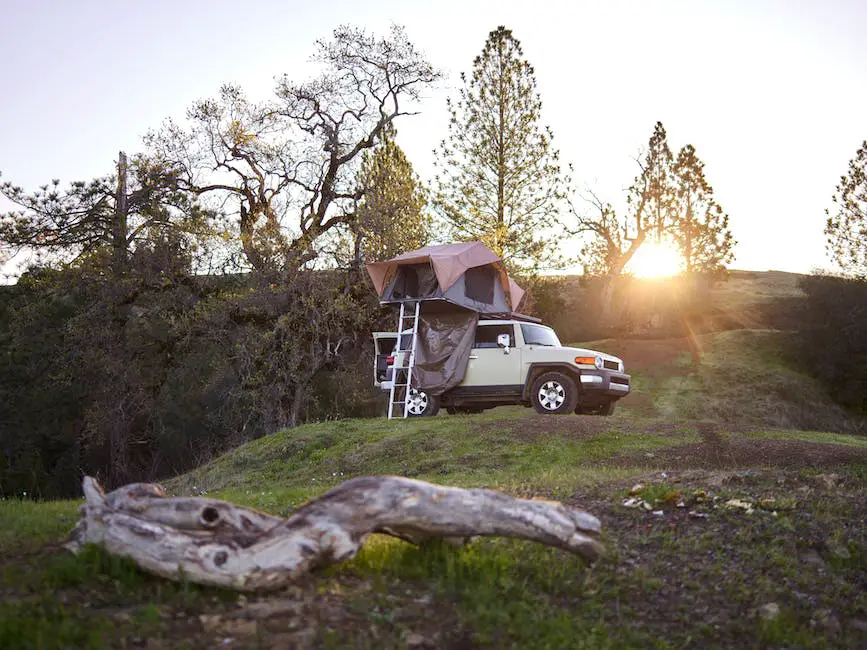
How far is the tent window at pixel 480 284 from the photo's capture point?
64.5 ft

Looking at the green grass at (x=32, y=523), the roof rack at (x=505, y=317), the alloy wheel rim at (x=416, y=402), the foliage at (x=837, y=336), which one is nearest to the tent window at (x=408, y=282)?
the roof rack at (x=505, y=317)

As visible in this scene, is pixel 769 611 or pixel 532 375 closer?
pixel 769 611

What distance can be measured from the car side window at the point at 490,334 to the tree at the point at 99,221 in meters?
10.2

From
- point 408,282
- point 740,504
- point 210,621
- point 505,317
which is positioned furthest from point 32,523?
point 408,282

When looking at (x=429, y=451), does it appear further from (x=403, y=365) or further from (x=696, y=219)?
(x=696, y=219)

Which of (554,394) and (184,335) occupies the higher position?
(184,335)

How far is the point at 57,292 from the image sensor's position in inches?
933

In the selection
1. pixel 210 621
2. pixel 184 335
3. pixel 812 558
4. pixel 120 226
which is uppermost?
pixel 120 226

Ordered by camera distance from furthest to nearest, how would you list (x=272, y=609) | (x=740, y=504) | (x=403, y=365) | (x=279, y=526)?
(x=403, y=365) < (x=740, y=504) < (x=279, y=526) < (x=272, y=609)

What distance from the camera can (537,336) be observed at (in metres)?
18.1

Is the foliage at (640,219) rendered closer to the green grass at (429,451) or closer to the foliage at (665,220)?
the foliage at (665,220)

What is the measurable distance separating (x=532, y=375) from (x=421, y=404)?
10.0 ft

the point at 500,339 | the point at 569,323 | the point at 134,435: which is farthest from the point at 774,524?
the point at 569,323

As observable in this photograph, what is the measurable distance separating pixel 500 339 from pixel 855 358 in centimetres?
1775
